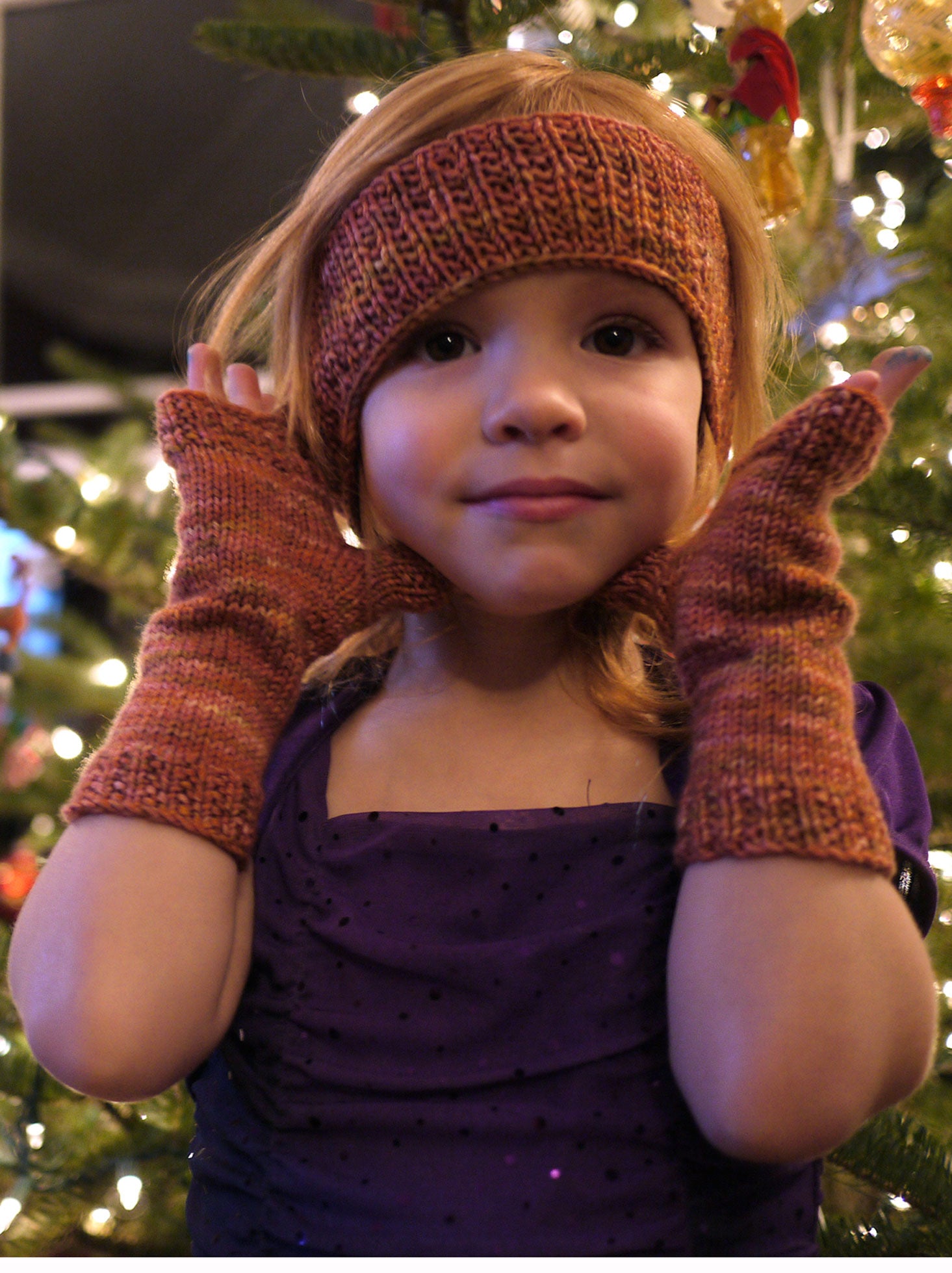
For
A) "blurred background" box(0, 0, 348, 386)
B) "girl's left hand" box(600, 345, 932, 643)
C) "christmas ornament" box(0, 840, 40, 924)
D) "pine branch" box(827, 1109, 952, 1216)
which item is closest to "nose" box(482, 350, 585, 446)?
"girl's left hand" box(600, 345, 932, 643)

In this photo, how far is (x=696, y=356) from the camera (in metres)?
0.72

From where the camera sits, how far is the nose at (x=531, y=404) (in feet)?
2.08

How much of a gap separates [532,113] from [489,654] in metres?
0.33

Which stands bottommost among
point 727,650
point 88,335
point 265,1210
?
point 88,335

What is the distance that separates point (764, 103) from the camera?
83 centimetres

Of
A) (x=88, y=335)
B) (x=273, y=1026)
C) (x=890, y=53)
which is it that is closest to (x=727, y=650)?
(x=273, y=1026)

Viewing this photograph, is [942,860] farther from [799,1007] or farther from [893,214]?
[893,214]

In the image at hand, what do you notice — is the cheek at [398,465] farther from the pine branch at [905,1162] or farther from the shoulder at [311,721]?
the pine branch at [905,1162]

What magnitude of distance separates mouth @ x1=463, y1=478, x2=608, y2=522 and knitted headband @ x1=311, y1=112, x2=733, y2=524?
4.5 inches

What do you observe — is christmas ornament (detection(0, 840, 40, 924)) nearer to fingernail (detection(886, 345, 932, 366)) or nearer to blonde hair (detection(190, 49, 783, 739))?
blonde hair (detection(190, 49, 783, 739))

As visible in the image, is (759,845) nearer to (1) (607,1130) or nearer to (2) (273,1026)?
(1) (607,1130)

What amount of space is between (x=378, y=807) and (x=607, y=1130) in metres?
0.22

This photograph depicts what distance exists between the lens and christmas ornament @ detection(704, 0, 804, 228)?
0.83 meters

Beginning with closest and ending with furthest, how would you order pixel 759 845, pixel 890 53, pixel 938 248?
1. pixel 759 845
2. pixel 890 53
3. pixel 938 248
